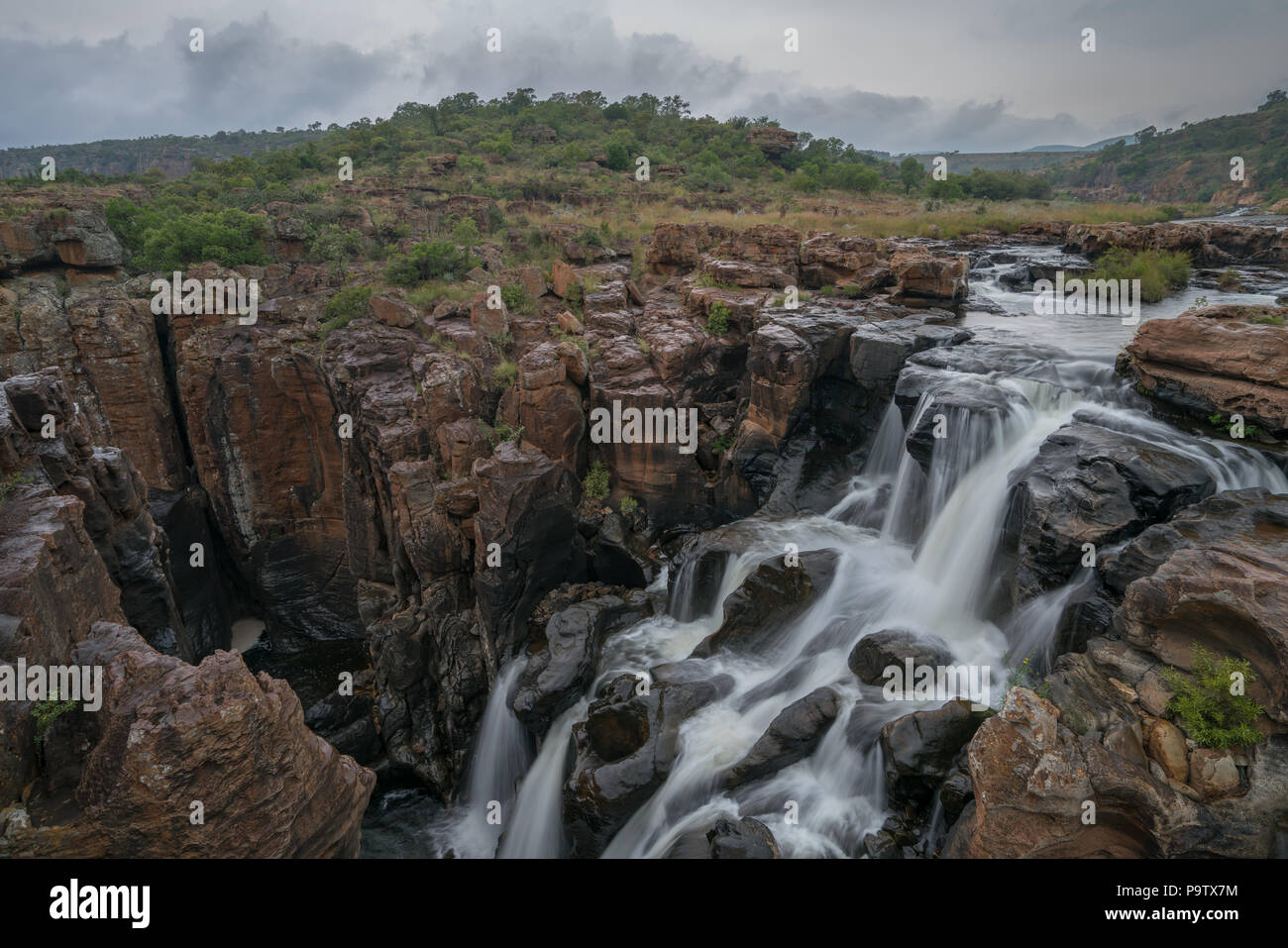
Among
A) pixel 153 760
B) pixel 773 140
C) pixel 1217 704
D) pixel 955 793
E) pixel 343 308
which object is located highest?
pixel 773 140

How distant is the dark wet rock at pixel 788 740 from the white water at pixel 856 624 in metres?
0.13

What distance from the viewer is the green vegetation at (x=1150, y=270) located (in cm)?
1966

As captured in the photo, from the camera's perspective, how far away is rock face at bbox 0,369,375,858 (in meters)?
5.27

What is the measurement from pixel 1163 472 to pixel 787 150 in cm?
5399

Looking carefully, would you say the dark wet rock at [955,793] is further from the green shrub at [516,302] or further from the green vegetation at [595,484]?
the green shrub at [516,302]

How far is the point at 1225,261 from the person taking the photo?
79.8ft

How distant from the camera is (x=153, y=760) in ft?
17.2

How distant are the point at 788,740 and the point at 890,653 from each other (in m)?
2.09

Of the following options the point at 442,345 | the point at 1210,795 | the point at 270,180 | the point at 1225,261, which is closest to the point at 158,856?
the point at 1210,795

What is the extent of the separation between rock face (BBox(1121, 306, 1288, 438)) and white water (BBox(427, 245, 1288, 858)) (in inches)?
25.7

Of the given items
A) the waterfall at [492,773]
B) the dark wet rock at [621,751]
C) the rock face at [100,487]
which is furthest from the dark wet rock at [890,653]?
the rock face at [100,487]
